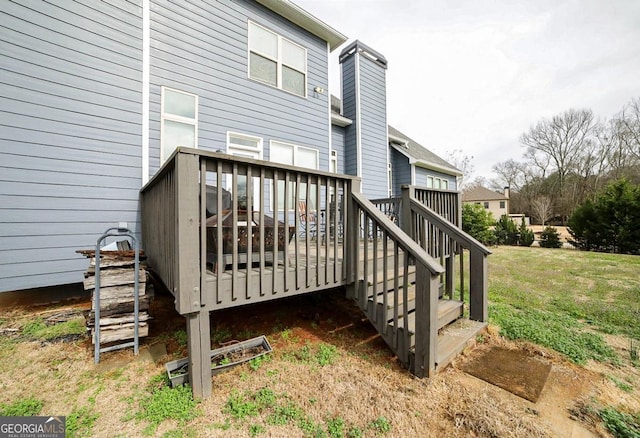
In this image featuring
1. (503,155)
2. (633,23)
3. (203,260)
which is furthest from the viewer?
(503,155)

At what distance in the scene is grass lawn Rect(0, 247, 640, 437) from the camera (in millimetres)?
1754

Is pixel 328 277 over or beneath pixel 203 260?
beneath

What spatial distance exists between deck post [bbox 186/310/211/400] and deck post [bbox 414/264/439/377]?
5.74 feet

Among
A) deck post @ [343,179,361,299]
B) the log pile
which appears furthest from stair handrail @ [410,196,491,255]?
the log pile

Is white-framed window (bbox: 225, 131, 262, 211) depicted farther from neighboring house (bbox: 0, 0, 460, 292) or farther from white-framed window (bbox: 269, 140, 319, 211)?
white-framed window (bbox: 269, 140, 319, 211)

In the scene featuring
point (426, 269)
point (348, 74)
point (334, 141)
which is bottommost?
point (426, 269)

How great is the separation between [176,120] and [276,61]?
2.92m

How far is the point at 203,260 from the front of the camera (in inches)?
80.1

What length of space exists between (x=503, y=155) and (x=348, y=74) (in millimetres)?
36014

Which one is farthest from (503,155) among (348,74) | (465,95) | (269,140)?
(269,140)

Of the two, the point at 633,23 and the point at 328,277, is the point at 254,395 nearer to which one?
the point at 328,277

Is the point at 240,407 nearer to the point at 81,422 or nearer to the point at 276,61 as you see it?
the point at 81,422

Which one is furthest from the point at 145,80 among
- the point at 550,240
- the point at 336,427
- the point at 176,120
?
the point at 550,240

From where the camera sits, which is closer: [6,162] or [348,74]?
[6,162]
